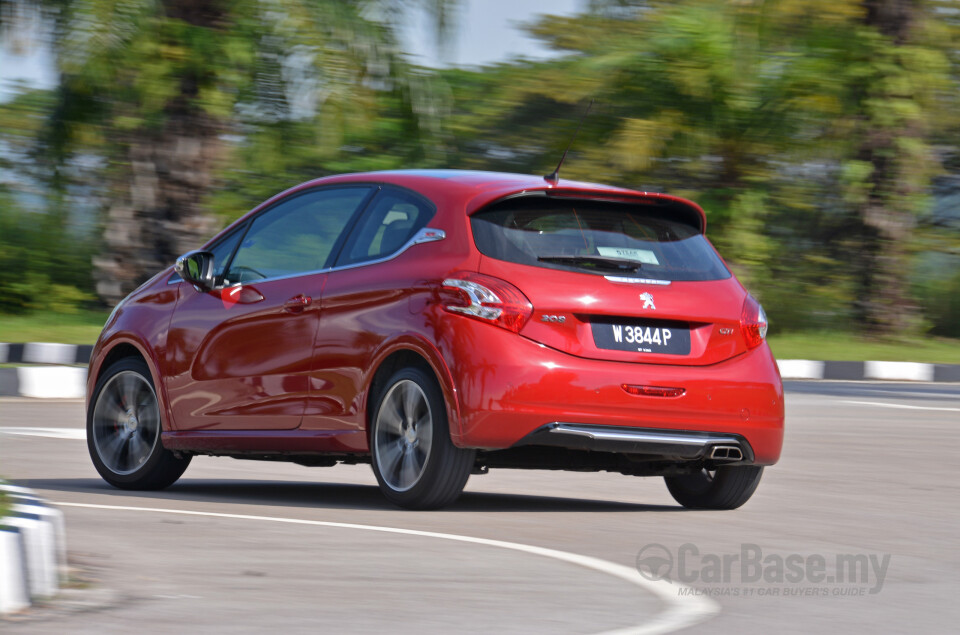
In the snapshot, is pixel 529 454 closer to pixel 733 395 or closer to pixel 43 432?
pixel 733 395

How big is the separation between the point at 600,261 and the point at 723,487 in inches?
56.7

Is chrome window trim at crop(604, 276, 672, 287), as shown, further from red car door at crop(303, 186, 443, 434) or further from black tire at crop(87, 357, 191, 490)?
black tire at crop(87, 357, 191, 490)

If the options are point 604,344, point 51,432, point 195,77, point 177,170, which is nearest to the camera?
point 604,344

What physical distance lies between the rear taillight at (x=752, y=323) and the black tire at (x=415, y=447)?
1.38 metres

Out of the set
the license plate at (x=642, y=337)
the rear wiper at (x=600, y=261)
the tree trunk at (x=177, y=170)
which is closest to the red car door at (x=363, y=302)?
the rear wiper at (x=600, y=261)

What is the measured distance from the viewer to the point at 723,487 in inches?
316

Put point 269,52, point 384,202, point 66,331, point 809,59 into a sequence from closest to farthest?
point 384,202 → point 269,52 → point 66,331 → point 809,59

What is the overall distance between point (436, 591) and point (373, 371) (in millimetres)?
2286

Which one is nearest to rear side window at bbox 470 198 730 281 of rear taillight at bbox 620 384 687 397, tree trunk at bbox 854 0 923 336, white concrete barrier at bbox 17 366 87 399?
rear taillight at bbox 620 384 687 397

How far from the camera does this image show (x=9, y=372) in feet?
54.7

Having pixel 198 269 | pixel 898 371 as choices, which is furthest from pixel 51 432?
pixel 898 371

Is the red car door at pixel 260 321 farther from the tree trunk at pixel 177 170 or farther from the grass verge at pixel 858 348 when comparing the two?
the grass verge at pixel 858 348

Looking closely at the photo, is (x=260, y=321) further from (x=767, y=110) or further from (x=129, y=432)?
(x=767, y=110)

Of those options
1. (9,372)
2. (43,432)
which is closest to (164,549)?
(43,432)
